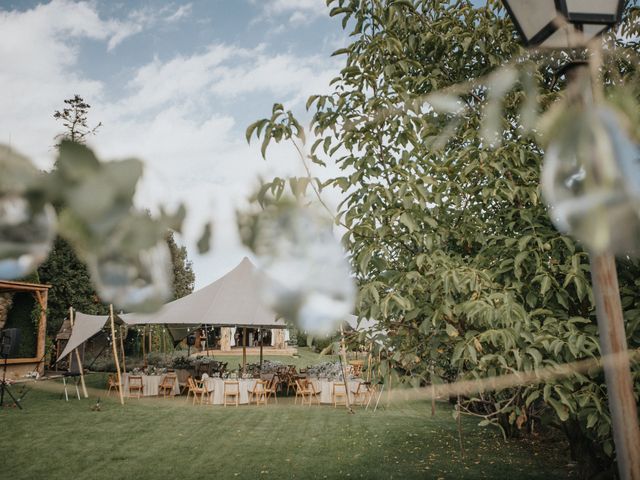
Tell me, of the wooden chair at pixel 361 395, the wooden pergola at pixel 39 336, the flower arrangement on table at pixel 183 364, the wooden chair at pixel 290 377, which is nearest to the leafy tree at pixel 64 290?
the wooden pergola at pixel 39 336

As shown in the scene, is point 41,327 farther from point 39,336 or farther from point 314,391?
point 314,391

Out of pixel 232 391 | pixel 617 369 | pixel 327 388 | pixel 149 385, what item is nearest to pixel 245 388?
pixel 232 391

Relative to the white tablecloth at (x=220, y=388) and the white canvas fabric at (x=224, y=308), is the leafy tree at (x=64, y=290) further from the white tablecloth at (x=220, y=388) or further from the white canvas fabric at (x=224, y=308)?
the white tablecloth at (x=220, y=388)

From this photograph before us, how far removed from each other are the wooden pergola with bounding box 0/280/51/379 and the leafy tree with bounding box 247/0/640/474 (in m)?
15.5

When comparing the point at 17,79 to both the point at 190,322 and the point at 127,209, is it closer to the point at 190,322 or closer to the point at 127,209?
the point at 127,209

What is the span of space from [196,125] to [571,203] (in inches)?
23.0

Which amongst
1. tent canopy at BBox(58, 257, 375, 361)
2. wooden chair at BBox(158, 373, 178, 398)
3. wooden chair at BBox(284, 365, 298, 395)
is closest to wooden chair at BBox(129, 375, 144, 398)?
wooden chair at BBox(158, 373, 178, 398)

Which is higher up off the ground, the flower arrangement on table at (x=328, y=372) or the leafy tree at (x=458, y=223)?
the leafy tree at (x=458, y=223)

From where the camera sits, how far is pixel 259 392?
37.5 feet

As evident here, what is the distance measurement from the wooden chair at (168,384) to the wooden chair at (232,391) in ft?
6.71

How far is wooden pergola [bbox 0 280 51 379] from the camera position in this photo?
1527 cm

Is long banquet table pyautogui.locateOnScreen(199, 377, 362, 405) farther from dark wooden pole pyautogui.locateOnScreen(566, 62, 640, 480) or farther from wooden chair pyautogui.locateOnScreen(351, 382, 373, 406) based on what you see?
dark wooden pole pyautogui.locateOnScreen(566, 62, 640, 480)

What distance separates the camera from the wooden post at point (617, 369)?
4.36ft

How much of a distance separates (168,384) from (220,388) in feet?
7.40
